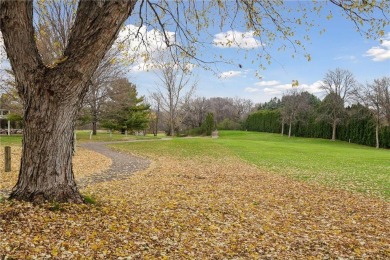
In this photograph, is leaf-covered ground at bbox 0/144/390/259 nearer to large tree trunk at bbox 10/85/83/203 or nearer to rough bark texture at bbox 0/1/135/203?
large tree trunk at bbox 10/85/83/203

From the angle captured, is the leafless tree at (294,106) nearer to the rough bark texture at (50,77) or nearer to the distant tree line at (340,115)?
the distant tree line at (340,115)

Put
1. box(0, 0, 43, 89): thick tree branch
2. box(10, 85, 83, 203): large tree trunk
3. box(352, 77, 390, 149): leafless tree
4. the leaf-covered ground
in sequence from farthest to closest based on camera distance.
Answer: box(352, 77, 390, 149): leafless tree < box(10, 85, 83, 203): large tree trunk < box(0, 0, 43, 89): thick tree branch < the leaf-covered ground

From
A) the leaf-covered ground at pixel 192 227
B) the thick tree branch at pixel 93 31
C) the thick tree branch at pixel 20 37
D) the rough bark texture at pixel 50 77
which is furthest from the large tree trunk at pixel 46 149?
the thick tree branch at pixel 93 31

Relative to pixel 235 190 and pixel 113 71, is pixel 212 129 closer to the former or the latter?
pixel 113 71

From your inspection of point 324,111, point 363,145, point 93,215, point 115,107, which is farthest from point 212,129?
point 93,215

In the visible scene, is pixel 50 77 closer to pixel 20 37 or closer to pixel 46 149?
pixel 20 37

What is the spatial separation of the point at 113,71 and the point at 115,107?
20.0 feet

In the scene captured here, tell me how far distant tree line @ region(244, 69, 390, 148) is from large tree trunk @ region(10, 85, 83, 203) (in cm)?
4316

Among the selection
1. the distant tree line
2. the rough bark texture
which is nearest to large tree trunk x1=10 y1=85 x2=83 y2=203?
the rough bark texture

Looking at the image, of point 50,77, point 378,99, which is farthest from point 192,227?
point 378,99

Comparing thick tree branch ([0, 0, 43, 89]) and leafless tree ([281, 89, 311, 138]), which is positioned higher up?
leafless tree ([281, 89, 311, 138])

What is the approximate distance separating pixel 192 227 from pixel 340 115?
46.7m

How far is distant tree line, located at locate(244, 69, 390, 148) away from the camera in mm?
40750

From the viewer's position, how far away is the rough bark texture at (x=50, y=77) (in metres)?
4.71
